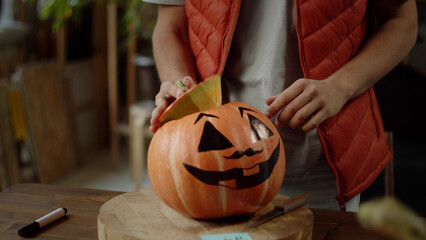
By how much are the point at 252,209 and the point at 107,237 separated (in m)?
0.23

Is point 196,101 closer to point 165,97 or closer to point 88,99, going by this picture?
point 165,97

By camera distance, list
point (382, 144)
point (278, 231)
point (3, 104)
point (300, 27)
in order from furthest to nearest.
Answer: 1. point (3, 104)
2. point (382, 144)
3. point (300, 27)
4. point (278, 231)

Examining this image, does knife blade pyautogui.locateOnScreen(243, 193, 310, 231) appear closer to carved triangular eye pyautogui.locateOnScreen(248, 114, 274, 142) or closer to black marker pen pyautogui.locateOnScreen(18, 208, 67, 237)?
carved triangular eye pyautogui.locateOnScreen(248, 114, 274, 142)

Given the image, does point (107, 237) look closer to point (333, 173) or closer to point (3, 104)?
point (333, 173)

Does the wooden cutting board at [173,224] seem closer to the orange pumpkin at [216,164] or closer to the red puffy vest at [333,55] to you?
the orange pumpkin at [216,164]

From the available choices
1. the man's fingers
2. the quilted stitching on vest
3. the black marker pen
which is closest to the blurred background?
the quilted stitching on vest

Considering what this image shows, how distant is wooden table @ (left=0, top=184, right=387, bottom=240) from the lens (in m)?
0.77

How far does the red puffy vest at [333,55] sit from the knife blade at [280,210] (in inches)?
6.8

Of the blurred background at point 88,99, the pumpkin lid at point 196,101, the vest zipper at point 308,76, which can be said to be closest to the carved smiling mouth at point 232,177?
the pumpkin lid at point 196,101

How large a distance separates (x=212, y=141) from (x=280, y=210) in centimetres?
17

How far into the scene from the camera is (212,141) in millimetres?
697

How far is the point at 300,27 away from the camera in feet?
2.83

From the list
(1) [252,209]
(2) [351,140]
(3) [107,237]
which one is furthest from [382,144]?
(3) [107,237]

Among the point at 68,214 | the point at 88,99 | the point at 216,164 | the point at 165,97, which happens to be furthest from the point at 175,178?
the point at 88,99
